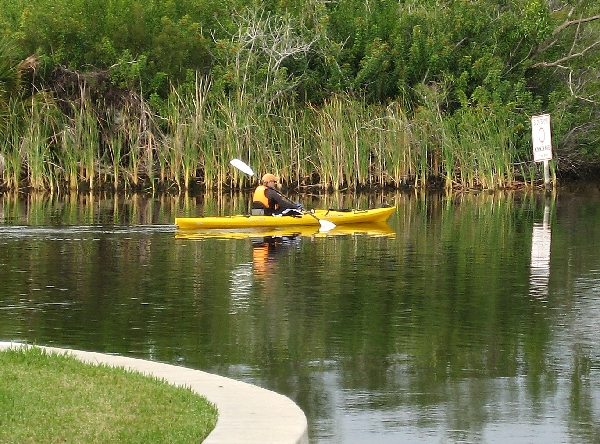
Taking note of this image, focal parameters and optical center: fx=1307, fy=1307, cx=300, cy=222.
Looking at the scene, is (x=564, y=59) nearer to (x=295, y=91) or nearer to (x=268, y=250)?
(x=295, y=91)

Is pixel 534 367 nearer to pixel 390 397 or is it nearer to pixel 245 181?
pixel 390 397

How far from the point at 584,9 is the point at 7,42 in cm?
1798

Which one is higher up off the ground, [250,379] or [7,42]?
[7,42]

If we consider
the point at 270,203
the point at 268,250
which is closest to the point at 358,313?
the point at 268,250

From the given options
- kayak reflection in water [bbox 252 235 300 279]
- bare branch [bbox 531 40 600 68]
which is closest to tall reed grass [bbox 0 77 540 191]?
bare branch [bbox 531 40 600 68]

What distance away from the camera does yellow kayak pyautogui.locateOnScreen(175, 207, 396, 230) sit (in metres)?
24.4

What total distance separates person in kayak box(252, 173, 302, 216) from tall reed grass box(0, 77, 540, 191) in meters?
10.3

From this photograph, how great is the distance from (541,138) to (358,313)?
24331mm

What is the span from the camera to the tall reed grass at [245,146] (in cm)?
3616

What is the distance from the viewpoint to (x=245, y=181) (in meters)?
36.5

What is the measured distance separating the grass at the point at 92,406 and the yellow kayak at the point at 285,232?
13796mm

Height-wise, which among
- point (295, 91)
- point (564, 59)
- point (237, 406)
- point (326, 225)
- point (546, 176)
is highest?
point (564, 59)

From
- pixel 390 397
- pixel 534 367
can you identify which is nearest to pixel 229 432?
pixel 390 397

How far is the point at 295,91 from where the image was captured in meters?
40.2
